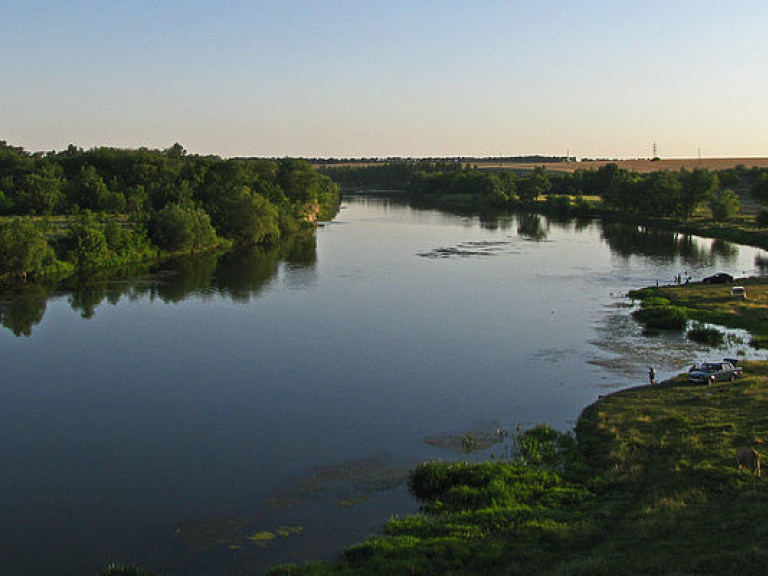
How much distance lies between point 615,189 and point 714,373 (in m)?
98.0

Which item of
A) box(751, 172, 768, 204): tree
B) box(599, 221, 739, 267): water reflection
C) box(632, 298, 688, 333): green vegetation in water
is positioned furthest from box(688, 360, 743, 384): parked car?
box(751, 172, 768, 204): tree

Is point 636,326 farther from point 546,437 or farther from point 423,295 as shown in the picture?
point 546,437

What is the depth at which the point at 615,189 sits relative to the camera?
119625 millimetres

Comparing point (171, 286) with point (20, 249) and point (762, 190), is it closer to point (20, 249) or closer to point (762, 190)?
point (20, 249)

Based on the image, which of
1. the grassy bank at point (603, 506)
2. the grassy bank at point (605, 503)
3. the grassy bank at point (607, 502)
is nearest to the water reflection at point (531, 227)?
the grassy bank at point (607, 502)

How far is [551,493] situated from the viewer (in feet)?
60.6

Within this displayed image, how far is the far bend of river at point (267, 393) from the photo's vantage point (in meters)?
18.2

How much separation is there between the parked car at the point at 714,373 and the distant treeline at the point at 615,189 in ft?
244

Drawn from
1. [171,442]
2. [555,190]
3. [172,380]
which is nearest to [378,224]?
[555,190]

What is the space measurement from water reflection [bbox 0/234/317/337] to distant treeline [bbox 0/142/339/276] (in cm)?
354

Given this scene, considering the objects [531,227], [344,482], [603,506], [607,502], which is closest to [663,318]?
[607,502]

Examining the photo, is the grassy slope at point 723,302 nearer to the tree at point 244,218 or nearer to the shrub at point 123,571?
the shrub at point 123,571

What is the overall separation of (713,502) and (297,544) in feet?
30.3

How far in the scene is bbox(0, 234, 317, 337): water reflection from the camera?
45812mm
